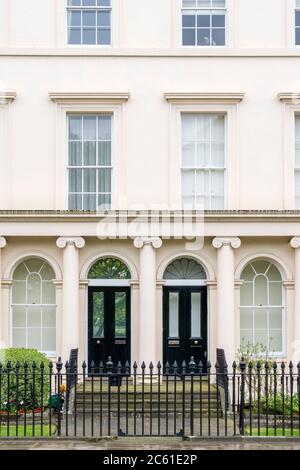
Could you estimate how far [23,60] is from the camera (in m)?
19.0

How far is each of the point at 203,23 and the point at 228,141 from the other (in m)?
3.41

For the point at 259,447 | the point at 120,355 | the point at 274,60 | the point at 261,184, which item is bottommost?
the point at 259,447

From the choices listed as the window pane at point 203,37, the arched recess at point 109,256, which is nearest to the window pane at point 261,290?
the arched recess at point 109,256

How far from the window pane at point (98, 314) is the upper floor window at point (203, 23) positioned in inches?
294

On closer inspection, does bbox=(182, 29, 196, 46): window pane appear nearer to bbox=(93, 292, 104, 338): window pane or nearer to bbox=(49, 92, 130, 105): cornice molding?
bbox=(49, 92, 130, 105): cornice molding

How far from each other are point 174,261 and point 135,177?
2565 mm

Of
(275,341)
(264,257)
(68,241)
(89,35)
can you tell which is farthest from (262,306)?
(89,35)

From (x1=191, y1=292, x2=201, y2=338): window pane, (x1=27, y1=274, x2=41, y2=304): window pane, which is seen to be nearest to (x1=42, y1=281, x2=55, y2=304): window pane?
(x1=27, y1=274, x2=41, y2=304): window pane

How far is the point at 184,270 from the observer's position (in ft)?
63.7

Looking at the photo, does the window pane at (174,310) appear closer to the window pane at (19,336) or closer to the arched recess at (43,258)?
the arched recess at (43,258)
